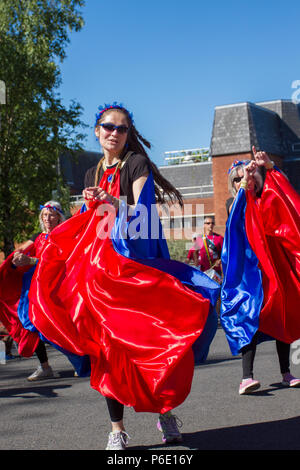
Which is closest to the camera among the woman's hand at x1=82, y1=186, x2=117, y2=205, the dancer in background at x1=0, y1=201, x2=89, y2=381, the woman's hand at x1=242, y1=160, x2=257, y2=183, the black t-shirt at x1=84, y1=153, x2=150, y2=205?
the woman's hand at x1=82, y1=186, x2=117, y2=205

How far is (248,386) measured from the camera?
15.9 feet

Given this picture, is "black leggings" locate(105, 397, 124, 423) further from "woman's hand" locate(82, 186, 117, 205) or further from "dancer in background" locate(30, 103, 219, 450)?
"woman's hand" locate(82, 186, 117, 205)

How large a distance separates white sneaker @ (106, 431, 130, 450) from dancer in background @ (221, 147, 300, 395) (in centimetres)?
168

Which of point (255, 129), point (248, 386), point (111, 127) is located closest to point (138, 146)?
point (111, 127)

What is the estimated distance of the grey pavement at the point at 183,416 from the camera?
363 centimetres

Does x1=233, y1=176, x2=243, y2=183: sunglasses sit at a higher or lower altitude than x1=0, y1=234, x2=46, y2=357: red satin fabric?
higher

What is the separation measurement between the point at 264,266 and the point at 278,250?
246mm

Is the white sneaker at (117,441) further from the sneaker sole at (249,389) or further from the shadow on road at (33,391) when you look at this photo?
the shadow on road at (33,391)

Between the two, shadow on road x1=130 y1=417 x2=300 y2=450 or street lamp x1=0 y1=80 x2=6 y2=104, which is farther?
street lamp x1=0 y1=80 x2=6 y2=104

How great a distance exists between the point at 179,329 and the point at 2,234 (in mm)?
19851

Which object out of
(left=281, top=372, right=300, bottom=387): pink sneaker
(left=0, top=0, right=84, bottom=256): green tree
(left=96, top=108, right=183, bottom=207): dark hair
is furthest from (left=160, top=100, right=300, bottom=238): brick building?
(left=96, top=108, right=183, bottom=207): dark hair

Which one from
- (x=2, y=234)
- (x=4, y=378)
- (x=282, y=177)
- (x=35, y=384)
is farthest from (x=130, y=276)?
(x=2, y=234)

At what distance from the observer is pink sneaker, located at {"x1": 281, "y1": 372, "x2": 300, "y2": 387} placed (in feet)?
16.5

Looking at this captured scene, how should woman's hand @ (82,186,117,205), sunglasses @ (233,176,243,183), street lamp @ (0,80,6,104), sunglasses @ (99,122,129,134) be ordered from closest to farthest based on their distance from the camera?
woman's hand @ (82,186,117,205) → sunglasses @ (99,122,129,134) → sunglasses @ (233,176,243,183) → street lamp @ (0,80,6,104)
